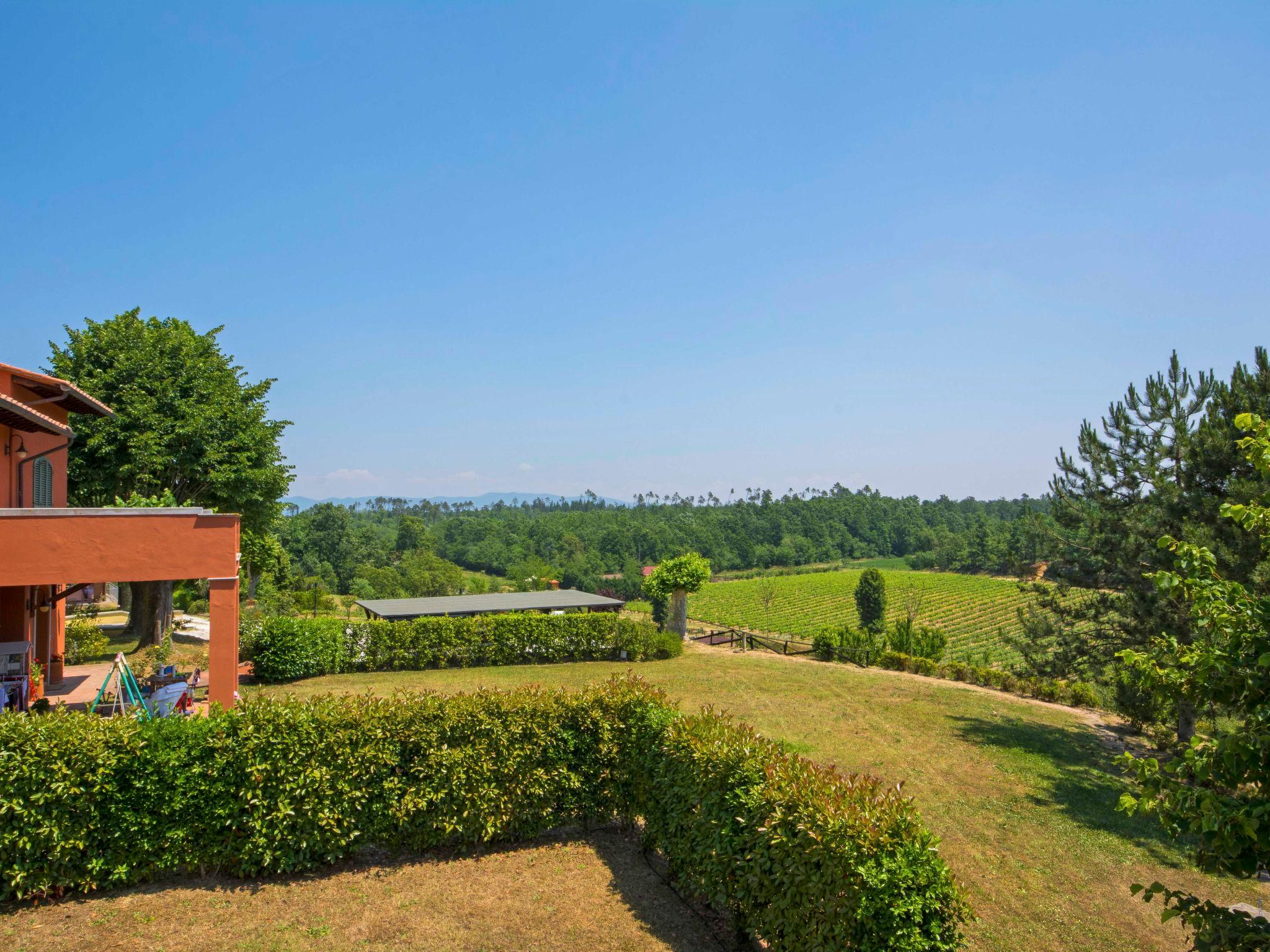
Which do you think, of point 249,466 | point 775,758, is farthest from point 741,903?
point 249,466

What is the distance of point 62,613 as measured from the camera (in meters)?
16.2

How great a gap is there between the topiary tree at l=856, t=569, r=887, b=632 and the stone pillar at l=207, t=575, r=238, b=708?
49.9 metres

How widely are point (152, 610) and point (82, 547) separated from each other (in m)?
12.4

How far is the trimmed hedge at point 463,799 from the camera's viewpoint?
539cm

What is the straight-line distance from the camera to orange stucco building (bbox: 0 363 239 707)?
10.0 m

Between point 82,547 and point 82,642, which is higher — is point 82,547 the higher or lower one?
the higher one

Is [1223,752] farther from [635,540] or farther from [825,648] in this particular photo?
[635,540]

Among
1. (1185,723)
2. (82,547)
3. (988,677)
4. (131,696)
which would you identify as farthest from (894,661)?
(82,547)

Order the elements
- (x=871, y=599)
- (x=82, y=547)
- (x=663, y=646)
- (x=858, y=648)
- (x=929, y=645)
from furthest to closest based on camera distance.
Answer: (x=871, y=599) < (x=929, y=645) < (x=858, y=648) < (x=663, y=646) < (x=82, y=547)

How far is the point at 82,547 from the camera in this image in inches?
407

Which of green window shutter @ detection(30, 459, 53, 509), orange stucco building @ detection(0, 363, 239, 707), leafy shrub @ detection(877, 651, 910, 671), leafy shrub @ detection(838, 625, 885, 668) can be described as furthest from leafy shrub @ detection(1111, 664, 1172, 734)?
green window shutter @ detection(30, 459, 53, 509)

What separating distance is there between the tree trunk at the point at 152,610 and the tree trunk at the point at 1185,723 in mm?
24578

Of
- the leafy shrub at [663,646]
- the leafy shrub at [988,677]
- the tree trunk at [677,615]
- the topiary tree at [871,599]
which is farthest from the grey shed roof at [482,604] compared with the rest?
the topiary tree at [871,599]

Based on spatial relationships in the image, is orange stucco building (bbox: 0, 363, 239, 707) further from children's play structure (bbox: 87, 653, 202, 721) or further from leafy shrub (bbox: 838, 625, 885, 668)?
leafy shrub (bbox: 838, 625, 885, 668)
